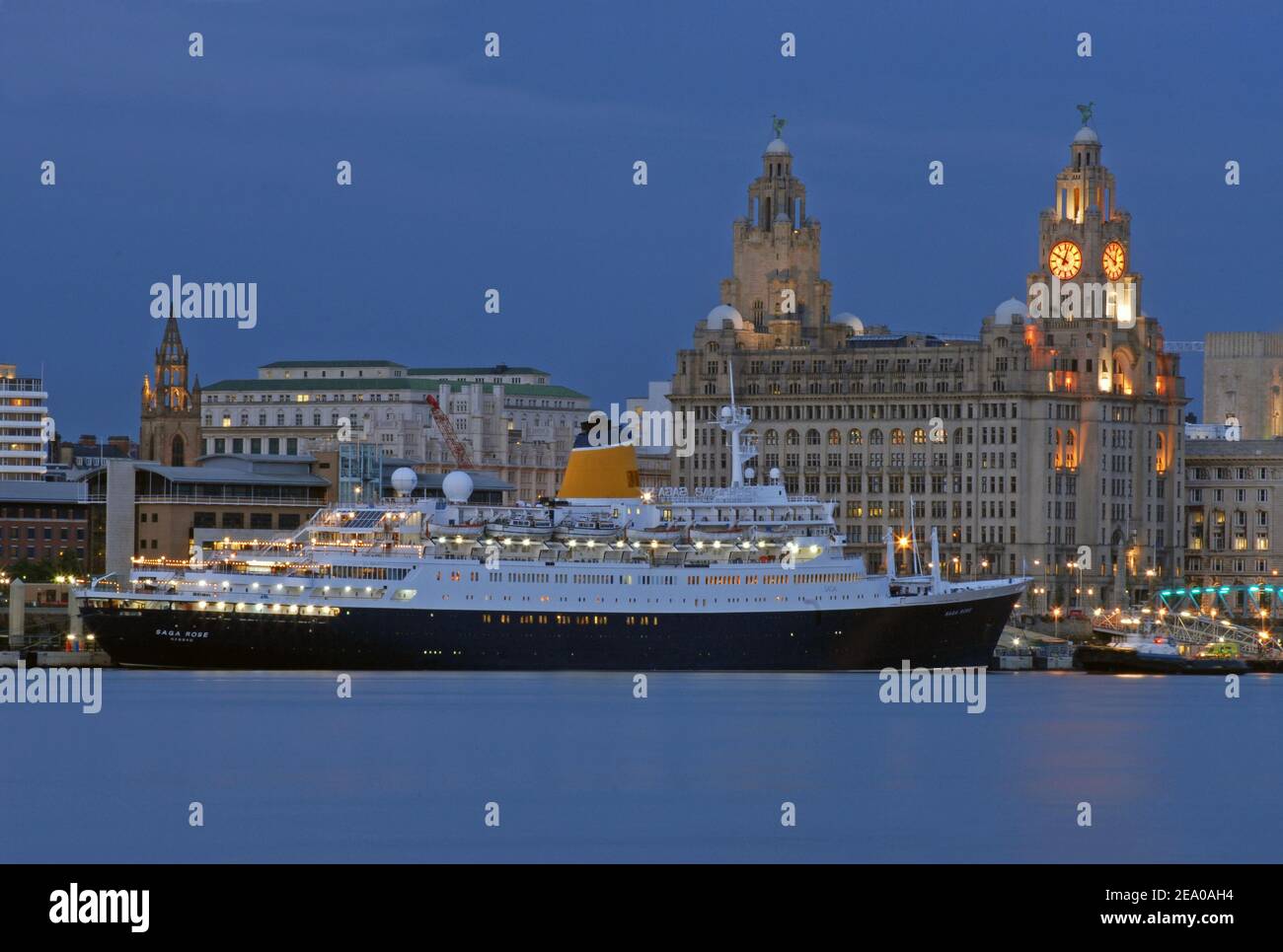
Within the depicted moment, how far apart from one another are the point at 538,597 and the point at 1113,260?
80.9 meters

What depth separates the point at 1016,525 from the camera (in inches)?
7436

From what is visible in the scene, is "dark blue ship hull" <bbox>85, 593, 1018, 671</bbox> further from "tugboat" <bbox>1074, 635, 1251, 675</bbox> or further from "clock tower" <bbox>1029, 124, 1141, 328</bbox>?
"clock tower" <bbox>1029, 124, 1141, 328</bbox>

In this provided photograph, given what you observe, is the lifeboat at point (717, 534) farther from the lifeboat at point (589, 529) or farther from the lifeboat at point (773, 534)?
the lifeboat at point (589, 529)

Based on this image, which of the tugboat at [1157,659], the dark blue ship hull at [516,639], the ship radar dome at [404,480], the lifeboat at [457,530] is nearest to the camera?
the dark blue ship hull at [516,639]

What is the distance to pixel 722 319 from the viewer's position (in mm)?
197750

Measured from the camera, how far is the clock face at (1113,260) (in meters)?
194

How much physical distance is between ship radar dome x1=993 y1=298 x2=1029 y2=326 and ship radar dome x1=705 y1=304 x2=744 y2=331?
17103mm

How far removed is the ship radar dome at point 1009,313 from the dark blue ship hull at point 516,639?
213 feet

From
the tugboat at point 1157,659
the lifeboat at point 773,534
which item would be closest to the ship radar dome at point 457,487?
the lifeboat at point 773,534

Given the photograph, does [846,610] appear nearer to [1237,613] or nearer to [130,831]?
[130,831]

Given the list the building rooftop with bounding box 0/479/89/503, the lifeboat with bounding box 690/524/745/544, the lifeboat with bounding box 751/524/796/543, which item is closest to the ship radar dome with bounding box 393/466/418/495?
the lifeboat with bounding box 690/524/745/544

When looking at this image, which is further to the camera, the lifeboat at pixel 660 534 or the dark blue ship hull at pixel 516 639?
the lifeboat at pixel 660 534
